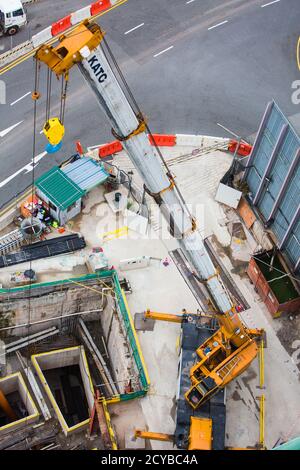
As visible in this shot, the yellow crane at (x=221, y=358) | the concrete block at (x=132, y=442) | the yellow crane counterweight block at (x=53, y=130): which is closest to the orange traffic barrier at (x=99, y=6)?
the yellow crane counterweight block at (x=53, y=130)

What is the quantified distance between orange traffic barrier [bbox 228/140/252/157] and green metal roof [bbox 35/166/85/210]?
15814 mm

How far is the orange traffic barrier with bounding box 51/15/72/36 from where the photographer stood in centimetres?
7184

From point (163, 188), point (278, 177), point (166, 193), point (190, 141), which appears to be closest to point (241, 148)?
point (190, 141)

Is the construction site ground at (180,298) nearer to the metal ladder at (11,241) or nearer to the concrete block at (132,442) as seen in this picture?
the concrete block at (132,442)

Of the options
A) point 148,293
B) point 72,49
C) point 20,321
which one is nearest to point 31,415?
point 20,321

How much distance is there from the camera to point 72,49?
35938 millimetres

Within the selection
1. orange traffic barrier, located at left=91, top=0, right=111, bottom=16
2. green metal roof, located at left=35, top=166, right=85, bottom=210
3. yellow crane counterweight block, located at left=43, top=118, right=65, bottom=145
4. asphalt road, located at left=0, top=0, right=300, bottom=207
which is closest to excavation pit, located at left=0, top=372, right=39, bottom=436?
green metal roof, located at left=35, top=166, right=85, bottom=210

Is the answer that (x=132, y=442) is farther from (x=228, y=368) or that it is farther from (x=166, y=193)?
(x=166, y=193)

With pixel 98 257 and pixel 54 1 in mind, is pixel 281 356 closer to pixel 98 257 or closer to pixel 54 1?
pixel 98 257

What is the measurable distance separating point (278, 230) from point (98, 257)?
49.9ft

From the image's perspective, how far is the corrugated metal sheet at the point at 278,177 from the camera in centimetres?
5312


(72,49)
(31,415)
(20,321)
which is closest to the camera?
(72,49)

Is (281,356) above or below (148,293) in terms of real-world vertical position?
below

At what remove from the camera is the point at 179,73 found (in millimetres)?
71125
